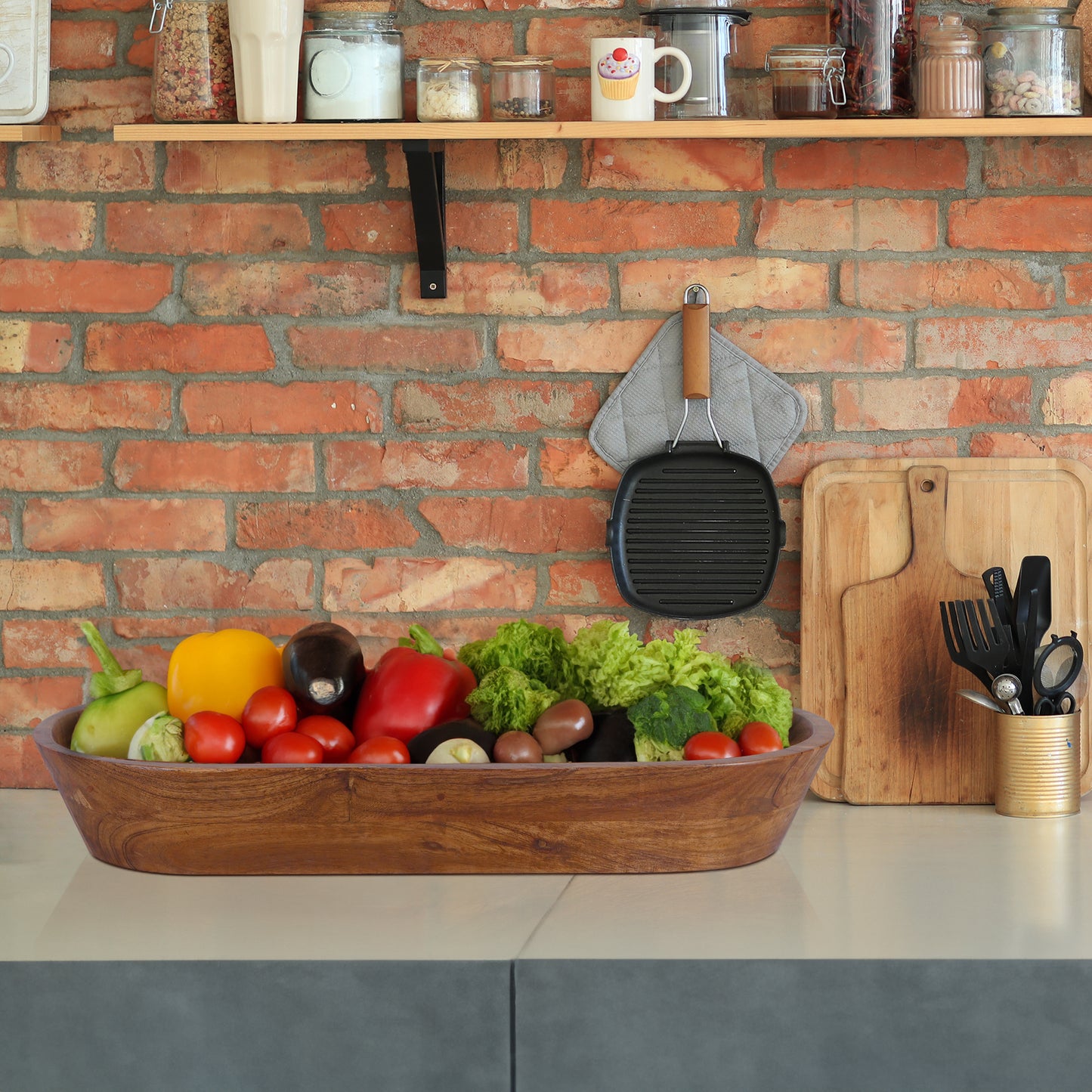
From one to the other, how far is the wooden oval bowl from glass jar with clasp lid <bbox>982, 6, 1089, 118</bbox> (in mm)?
780

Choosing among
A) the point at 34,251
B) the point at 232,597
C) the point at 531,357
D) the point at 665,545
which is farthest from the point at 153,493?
the point at 665,545

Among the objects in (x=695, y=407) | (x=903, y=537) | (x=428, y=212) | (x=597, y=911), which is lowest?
(x=597, y=911)

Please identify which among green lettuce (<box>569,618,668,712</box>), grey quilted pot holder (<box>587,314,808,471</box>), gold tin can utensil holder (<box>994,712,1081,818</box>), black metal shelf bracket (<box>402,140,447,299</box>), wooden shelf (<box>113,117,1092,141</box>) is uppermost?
wooden shelf (<box>113,117,1092,141</box>)

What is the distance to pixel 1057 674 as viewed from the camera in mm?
1516

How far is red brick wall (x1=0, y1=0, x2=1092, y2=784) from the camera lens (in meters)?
1.63

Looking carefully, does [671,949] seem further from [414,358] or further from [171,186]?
[171,186]

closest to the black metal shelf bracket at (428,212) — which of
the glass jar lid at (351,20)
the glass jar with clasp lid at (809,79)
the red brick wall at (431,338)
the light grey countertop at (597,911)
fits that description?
the red brick wall at (431,338)

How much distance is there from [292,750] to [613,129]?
75 cm

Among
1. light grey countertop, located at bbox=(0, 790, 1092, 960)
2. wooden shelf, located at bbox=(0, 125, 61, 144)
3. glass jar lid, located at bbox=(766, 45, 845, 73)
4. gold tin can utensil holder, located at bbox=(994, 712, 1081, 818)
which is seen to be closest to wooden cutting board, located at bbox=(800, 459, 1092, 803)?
gold tin can utensil holder, located at bbox=(994, 712, 1081, 818)

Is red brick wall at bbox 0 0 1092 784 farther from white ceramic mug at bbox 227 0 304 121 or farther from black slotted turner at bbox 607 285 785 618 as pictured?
white ceramic mug at bbox 227 0 304 121

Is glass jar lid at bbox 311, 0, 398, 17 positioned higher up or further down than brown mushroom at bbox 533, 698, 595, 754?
higher up

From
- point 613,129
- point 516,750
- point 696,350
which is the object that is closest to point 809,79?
point 613,129

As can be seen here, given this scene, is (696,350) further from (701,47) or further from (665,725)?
(665,725)

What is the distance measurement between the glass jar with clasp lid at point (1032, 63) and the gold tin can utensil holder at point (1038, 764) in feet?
2.25
